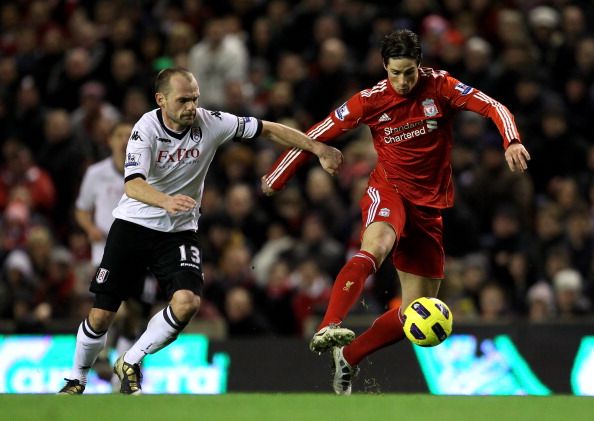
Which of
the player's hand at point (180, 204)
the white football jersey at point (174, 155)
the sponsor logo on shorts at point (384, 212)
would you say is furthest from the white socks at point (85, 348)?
the sponsor logo on shorts at point (384, 212)

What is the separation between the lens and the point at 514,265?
42.6 ft

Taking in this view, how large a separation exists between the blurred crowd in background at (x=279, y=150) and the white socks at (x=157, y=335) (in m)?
3.36

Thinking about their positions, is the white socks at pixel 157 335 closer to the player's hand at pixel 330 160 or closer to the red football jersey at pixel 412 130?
the red football jersey at pixel 412 130

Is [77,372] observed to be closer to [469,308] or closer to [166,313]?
[166,313]

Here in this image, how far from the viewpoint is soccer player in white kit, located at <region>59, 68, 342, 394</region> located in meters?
8.35

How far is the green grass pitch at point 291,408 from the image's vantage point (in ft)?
21.2

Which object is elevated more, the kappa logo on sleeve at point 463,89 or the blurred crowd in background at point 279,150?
the blurred crowd in background at point 279,150

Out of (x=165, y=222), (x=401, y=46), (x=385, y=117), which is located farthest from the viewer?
(x=385, y=117)

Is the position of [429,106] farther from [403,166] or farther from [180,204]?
[180,204]

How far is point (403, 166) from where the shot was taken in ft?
29.0

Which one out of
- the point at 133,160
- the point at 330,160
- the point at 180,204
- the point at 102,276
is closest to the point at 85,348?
the point at 102,276

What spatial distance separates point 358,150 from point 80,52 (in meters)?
4.09

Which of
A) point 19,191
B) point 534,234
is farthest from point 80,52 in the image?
point 534,234

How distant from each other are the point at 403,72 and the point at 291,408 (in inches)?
104
